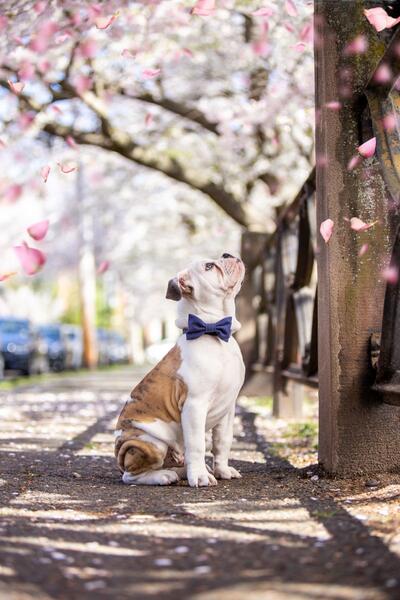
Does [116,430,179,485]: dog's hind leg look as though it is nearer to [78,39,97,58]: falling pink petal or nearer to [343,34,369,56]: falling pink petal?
[343,34,369,56]: falling pink petal

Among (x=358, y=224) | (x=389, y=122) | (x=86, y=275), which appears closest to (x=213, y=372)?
(x=358, y=224)

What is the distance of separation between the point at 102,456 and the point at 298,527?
2.76 m

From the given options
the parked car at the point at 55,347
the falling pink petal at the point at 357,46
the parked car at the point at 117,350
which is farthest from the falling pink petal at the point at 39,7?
the parked car at the point at 117,350

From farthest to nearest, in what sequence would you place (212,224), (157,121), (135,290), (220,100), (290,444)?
(135,290), (212,224), (157,121), (220,100), (290,444)

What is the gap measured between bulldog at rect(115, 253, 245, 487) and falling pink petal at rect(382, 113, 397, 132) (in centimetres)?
101

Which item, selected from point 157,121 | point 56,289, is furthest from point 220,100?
point 56,289

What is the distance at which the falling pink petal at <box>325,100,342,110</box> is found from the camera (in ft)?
14.5

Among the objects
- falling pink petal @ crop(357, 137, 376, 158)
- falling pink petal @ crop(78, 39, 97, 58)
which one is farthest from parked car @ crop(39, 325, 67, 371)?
falling pink petal @ crop(357, 137, 376, 158)

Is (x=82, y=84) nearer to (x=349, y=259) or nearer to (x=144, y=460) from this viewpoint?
(x=349, y=259)

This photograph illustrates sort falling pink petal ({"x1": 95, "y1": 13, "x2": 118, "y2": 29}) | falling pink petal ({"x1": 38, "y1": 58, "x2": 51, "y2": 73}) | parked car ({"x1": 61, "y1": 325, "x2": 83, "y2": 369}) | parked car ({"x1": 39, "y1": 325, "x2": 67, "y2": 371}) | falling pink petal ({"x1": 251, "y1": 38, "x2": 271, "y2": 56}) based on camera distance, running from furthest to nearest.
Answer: parked car ({"x1": 61, "y1": 325, "x2": 83, "y2": 369}) < parked car ({"x1": 39, "y1": 325, "x2": 67, "y2": 371}) < falling pink petal ({"x1": 38, "y1": 58, "x2": 51, "y2": 73}) < falling pink petal ({"x1": 251, "y1": 38, "x2": 271, "y2": 56}) < falling pink petal ({"x1": 95, "y1": 13, "x2": 118, "y2": 29})

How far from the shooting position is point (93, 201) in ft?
89.6

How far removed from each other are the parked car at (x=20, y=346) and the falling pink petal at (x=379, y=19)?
18.7 meters

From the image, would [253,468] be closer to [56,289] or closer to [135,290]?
[135,290]

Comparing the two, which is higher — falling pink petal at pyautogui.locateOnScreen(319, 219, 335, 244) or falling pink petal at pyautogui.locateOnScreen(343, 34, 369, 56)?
falling pink petal at pyautogui.locateOnScreen(343, 34, 369, 56)
